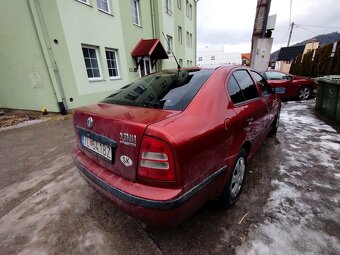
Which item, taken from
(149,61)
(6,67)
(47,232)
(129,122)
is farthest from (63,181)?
(149,61)

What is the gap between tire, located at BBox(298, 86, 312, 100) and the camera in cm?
902

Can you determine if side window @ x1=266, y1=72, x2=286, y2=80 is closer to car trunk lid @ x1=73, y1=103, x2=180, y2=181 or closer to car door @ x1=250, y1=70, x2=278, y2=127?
car door @ x1=250, y1=70, x2=278, y2=127

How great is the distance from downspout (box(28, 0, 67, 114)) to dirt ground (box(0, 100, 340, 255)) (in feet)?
13.4

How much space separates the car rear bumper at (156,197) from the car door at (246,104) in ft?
2.34

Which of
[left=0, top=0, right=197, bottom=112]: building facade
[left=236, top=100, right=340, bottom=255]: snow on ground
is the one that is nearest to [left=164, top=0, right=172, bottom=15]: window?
[left=0, top=0, right=197, bottom=112]: building facade

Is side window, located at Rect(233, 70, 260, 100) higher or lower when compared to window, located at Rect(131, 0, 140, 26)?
lower

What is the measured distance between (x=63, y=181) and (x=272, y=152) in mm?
3664

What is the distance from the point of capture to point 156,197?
141cm

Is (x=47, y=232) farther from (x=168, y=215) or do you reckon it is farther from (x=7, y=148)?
(x=7, y=148)

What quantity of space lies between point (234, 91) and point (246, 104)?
0.90 feet

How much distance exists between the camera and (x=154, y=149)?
4.59ft

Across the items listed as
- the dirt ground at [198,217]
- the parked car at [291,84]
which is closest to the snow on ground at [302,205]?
the dirt ground at [198,217]

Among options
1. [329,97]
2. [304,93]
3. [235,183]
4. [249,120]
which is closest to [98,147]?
[235,183]

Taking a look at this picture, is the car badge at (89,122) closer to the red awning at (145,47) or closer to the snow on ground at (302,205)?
the snow on ground at (302,205)
